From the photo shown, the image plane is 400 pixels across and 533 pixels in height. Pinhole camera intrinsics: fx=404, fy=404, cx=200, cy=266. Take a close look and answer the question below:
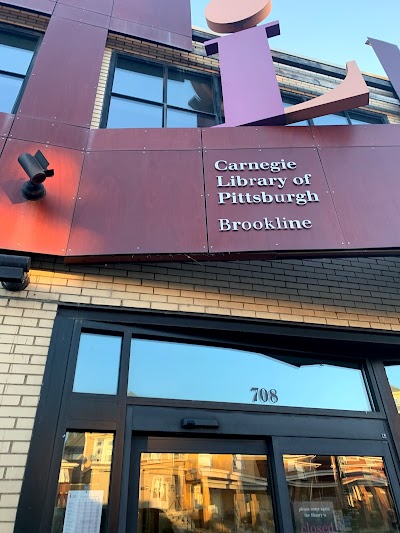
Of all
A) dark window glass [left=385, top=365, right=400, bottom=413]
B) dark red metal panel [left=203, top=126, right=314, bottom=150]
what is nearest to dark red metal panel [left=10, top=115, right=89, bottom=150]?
dark red metal panel [left=203, top=126, right=314, bottom=150]

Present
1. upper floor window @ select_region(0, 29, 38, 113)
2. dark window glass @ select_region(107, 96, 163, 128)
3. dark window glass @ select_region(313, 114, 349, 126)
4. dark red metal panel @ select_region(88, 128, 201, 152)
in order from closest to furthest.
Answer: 1. dark red metal panel @ select_region(88, 128, 201, 152)
2. upper floor window @ select_region(0, 29, 38, 113)
3. dark window glass @ select_region(107, 96, 163, 128)
4. dark window glass @ select_region(313, 114, 349, 126)

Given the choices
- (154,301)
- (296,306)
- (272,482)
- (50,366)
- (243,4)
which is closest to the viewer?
(50,366)

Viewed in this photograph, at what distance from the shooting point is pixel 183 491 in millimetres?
3420

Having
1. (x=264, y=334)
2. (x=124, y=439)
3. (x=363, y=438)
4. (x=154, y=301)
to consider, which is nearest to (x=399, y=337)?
(x=363, y=438)

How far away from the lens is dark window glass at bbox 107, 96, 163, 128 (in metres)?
5.18

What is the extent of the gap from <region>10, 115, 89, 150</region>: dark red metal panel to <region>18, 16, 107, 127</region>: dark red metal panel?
0.31ft

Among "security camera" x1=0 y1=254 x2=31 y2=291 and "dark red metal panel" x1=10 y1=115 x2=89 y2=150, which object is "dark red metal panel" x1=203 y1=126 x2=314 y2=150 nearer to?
"dark red metal panel" x1=10 y1=115 x2=89 y2=150

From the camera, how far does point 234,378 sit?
4059mm

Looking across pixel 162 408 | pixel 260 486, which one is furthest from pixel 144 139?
pixel 260 486

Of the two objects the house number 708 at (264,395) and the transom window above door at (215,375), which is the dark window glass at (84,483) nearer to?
the transom window above door at (215,375)

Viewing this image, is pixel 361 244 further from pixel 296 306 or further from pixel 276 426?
pixel 276 426

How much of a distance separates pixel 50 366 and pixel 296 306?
2.53 metres

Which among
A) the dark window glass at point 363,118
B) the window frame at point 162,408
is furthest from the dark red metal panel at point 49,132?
the dark window glass at point 363,118

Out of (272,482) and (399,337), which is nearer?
(272,482)
